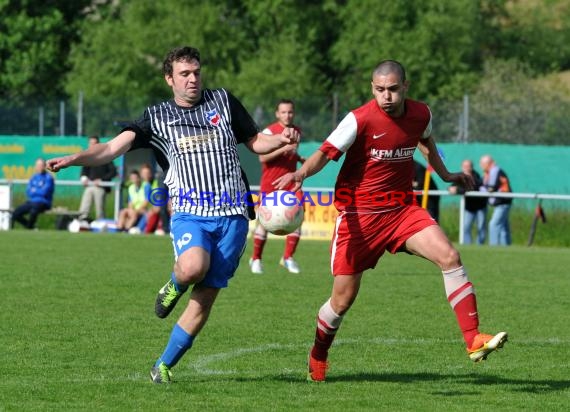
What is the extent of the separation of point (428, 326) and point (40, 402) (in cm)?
493

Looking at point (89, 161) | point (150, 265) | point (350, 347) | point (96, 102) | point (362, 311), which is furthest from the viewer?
point (96, 102)

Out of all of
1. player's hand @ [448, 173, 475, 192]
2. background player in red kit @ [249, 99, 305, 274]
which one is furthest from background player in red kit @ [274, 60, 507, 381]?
background player in red kit @ [249, 99, 305, 274]

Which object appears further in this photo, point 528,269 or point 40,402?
point 528,269

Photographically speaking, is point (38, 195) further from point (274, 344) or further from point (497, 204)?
point (274, 344)

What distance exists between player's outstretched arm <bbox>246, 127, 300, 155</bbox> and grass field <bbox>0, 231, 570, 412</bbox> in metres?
1.51

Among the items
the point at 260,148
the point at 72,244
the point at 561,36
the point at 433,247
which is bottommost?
the point at 72,244

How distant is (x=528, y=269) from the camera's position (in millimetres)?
18891

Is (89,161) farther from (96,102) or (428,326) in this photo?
(96,102)

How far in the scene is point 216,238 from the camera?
8336 mm

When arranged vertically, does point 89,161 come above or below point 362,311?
above

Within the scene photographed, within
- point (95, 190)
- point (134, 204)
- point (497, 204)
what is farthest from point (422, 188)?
point (95, 190)

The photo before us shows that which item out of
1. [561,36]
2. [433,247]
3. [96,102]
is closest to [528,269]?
[433,247]

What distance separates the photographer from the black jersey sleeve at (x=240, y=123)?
8.51 meters

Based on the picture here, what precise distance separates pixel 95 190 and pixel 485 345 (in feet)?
69.6
